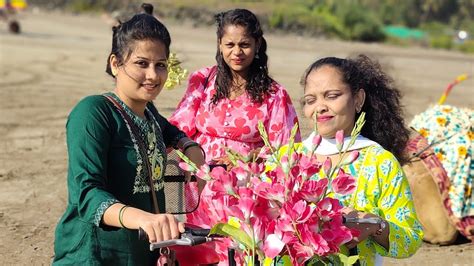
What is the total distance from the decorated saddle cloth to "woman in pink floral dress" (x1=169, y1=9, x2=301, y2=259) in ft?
7.83

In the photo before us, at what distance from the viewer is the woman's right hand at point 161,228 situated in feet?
9.11

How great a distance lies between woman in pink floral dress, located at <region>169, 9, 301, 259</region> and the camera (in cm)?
491

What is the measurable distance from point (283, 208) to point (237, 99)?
2.26 metres

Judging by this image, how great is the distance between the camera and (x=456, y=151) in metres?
7.04

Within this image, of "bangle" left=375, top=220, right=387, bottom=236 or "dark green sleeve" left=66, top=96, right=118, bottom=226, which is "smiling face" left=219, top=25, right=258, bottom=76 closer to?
"dark green sleeve" left=66, top=96, right=118, bottom=226

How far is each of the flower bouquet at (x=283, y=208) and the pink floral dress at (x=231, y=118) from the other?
2.01 meters

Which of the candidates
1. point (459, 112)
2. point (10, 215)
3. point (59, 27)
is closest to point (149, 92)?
point (459, 112)

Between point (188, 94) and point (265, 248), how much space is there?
8.24 ft

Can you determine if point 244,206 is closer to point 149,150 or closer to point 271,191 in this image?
point 271,191

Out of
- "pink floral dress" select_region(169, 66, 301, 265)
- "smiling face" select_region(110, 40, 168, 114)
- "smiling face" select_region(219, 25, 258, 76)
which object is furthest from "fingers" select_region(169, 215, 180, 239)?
"smiling face" select_region(219, 25, 258, 76)

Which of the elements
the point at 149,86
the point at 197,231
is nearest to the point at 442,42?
the point at 149,86

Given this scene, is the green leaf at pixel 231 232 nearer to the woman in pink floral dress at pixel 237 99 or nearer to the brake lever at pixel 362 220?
the brake lever at pixel 362 220

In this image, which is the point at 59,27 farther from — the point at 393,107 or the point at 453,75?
the point at 393,107

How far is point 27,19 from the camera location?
3328cm
